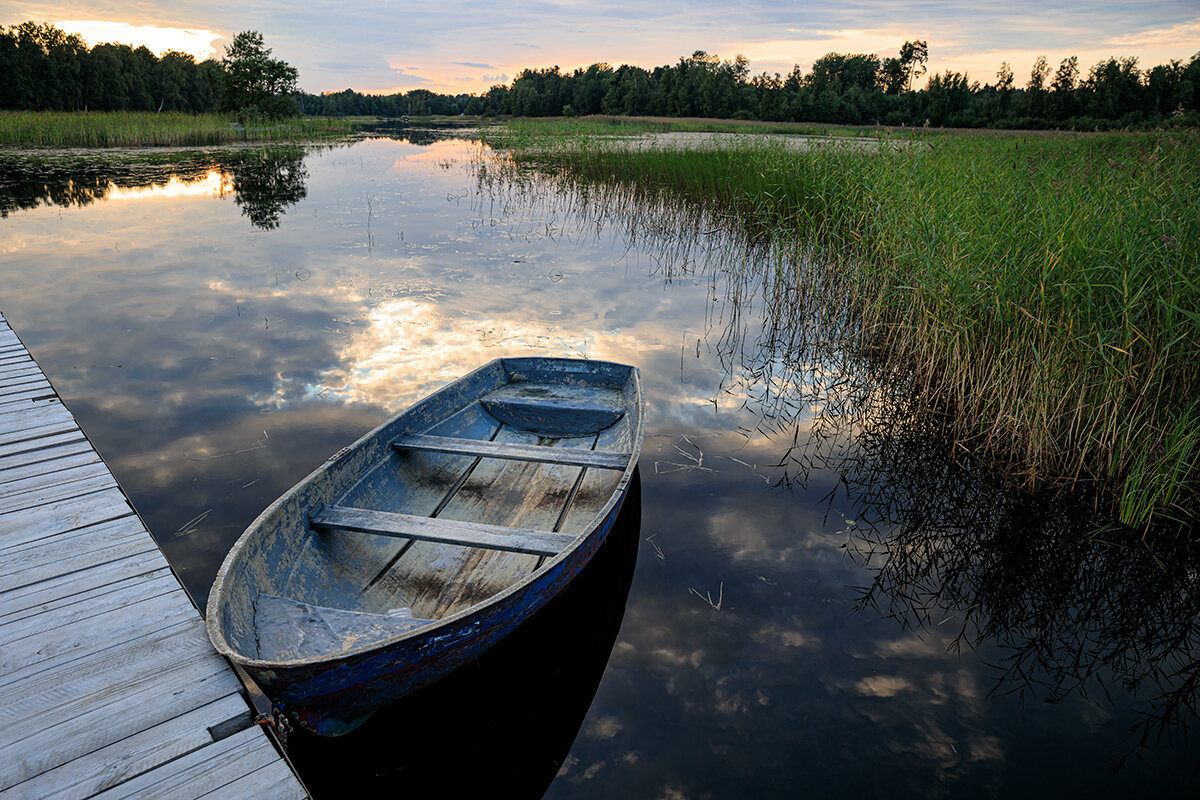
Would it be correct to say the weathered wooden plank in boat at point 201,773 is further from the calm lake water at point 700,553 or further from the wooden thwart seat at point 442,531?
the wooden thwart seat at point 442,531

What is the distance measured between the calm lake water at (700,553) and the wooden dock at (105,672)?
474 millimetres

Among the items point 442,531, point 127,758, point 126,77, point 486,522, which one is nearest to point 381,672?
point 127,758

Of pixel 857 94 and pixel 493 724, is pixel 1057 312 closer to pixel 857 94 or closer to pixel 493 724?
pixel 493 724

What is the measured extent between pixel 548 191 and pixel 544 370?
9794 millimetres

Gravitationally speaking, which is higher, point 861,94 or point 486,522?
point 861,94

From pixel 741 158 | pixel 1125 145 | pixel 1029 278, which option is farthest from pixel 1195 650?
pixel 741 158

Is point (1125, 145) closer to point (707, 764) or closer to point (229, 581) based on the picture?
point (707, 764)

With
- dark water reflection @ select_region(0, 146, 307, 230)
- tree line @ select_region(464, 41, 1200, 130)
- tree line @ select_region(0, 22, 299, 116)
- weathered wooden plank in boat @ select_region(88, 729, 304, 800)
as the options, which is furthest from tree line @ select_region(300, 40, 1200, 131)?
tree line @ select_region(0, 22, 299, 116)

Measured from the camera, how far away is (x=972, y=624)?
118 inches

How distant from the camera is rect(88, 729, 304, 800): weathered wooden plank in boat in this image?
64.2 inches

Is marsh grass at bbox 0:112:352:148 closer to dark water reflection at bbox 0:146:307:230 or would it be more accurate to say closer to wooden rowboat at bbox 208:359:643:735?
dark water reflection at bbox 0:146:307:230

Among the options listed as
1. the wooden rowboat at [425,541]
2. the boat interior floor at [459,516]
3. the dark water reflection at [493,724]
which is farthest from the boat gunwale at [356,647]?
the dark water reflection at [493,724]

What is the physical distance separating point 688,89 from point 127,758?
51034mm

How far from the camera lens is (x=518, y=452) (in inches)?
131
